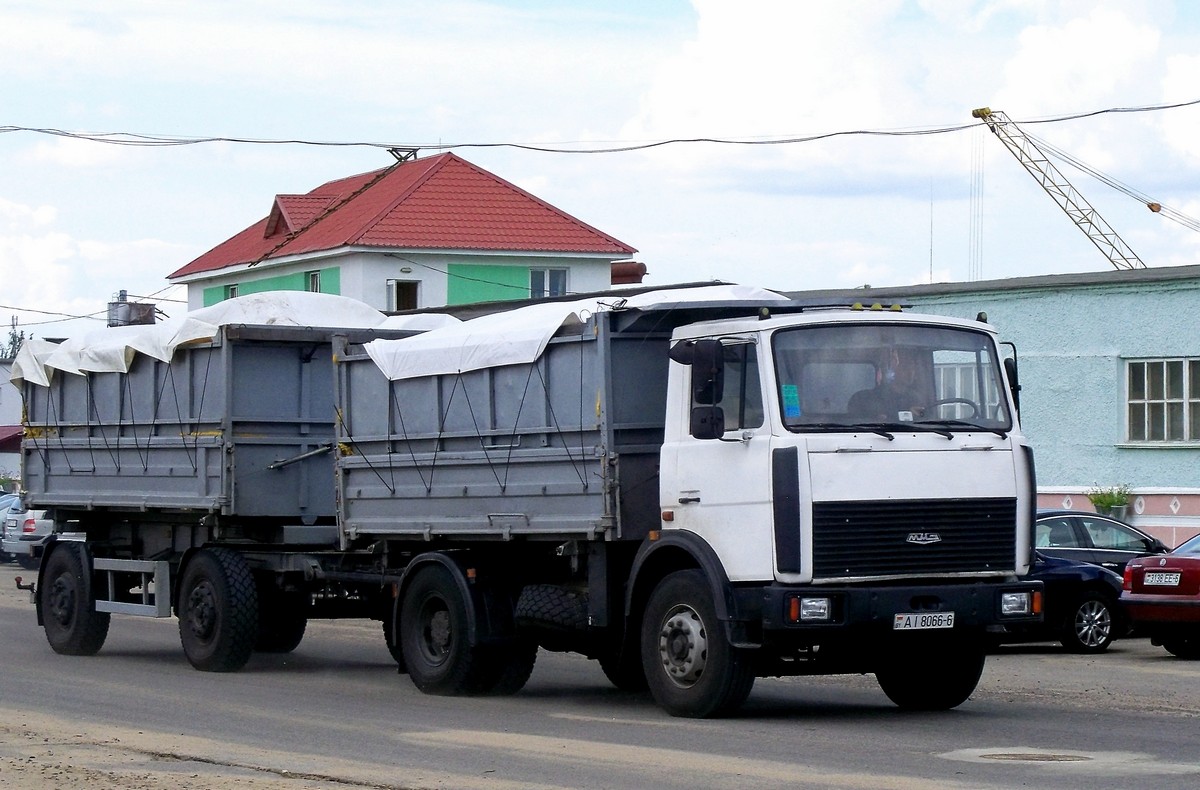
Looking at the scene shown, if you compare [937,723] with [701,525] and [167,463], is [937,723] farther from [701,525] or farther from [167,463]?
[167,463]

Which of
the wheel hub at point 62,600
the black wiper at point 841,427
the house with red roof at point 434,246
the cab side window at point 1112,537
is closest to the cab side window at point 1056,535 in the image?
the cab side window at point 1112,537

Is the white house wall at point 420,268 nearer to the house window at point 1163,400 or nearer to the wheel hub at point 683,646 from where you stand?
the house window at point 1163,400

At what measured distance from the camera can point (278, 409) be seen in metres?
15.8

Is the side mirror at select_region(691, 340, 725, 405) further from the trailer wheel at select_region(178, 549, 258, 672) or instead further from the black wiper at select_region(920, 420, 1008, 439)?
the trailer wheel at select_region(178, 549, 258, 672)

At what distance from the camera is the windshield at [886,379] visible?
11.3 meters

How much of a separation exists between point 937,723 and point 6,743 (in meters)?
5.92

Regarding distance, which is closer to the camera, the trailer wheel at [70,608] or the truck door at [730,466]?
the truck door at [730,466]

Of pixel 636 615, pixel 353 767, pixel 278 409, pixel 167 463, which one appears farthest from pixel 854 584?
pixel 167 463

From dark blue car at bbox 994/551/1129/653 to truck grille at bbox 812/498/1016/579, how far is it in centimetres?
679

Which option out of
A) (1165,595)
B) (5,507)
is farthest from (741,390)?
(5,507)

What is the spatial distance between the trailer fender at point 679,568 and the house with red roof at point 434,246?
35589mm

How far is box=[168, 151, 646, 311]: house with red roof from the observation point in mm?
47844

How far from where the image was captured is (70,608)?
17.8 meters

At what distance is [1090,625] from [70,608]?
10273mm
